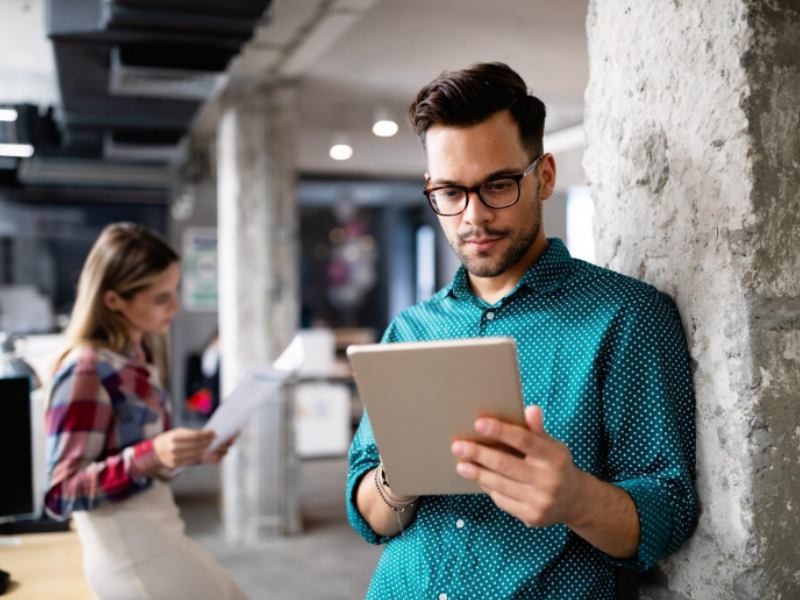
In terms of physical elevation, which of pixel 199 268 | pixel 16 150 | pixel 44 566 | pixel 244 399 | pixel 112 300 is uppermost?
pixel 16 150

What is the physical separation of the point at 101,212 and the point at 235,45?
7147 millimetres

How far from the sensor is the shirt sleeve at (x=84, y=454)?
2203 millimetres

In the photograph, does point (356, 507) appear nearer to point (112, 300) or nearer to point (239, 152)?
point (112, 300)

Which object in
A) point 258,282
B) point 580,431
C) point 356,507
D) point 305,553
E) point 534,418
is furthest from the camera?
point 258,282

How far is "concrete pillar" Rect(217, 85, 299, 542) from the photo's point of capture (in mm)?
5621

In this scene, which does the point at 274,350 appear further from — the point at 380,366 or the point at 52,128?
the point at 380,366

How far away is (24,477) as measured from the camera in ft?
7.75

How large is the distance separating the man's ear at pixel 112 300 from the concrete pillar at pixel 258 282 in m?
3.16

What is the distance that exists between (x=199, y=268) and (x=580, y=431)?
9004mm

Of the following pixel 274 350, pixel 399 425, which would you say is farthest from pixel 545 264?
pixel 274 350

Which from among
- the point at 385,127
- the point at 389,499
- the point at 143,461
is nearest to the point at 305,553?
the point at 143,461

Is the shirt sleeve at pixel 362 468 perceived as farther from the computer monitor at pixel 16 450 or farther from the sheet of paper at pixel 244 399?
the computer monitor at pixel 16 450

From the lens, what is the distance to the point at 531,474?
1.07 metres

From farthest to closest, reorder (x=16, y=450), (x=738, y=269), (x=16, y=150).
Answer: (x=16, y=150) < (x=16, y=450) < (x=738, y=269)
